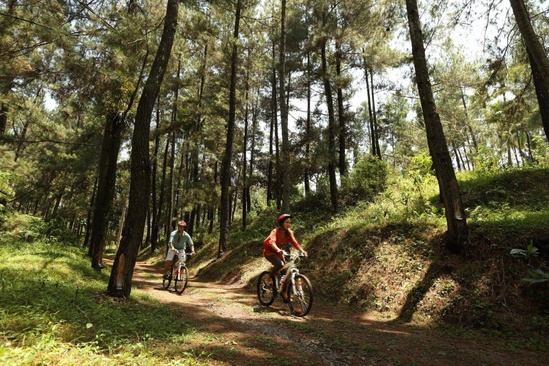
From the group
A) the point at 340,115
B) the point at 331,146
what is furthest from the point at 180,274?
the point at 340,115

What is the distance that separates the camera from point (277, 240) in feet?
26.2

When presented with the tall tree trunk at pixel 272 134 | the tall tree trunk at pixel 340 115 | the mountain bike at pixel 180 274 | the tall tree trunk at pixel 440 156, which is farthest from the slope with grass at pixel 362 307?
the tall tree trunk at pixel 272 134

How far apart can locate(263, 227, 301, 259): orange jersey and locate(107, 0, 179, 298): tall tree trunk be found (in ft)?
9.91

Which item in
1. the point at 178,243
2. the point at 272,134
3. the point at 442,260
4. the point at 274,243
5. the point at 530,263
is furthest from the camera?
the point at 272,134

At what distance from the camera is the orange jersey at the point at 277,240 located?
25.4ft

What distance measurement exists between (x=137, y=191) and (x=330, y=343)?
17.2ft

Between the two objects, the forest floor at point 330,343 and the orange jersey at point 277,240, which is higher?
the orange jersey at point 277,240

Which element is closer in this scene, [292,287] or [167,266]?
[292,287]

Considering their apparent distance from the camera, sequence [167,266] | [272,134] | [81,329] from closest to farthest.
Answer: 1. [81,329]
2. [167,266]
3. [272,134]

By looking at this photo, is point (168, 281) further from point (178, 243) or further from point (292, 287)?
point (292, 287)

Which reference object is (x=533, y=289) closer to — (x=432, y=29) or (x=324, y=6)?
(x=432, y=29)

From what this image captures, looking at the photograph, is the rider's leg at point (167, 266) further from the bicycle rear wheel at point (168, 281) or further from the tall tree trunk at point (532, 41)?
the tall tree trunk at point (532, 41)

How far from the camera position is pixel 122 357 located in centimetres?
333

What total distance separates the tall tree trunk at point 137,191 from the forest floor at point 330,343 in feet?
5.51
